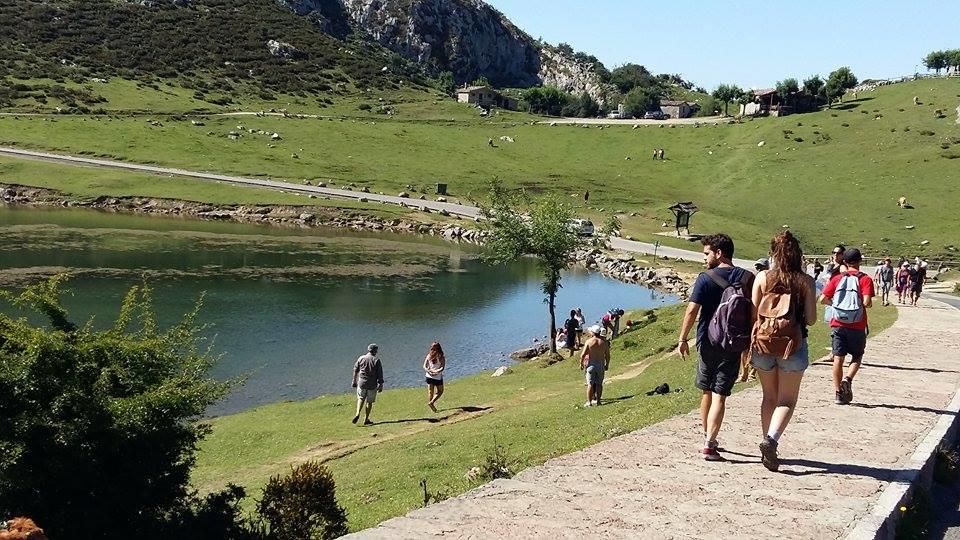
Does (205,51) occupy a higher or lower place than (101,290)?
higher

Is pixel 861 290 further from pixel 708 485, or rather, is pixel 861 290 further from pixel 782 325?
pixel 708 485

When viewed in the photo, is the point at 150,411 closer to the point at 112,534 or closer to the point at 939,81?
the point at 112,534

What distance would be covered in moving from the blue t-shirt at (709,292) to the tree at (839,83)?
161358 millimetres

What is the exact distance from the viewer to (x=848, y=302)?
51.4ft

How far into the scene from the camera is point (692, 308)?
449 inches

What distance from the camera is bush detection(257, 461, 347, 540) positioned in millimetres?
11773

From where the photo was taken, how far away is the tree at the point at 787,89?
153250 millimetres

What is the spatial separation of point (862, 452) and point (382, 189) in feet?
311

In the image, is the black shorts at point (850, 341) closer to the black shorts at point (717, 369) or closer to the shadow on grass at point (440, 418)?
the black shorts at point (717, 369)

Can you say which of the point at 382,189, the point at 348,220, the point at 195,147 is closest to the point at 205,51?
the point at 195,147

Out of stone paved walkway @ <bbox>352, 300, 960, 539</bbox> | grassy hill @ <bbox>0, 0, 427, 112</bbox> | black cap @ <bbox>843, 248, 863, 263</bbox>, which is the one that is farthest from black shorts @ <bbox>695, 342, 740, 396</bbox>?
grassy hill @ <bbox>0, 0, 427, 112</bbox>

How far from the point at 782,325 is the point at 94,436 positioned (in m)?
9.55

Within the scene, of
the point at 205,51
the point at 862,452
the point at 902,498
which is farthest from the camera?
the point at 205,51

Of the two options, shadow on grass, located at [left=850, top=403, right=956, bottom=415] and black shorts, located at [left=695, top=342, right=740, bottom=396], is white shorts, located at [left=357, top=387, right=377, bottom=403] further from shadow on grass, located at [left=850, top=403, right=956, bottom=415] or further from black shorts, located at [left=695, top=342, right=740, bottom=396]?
black shorts, located at [left=695, top=342, right=740, bottom=396]
